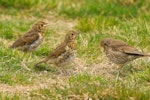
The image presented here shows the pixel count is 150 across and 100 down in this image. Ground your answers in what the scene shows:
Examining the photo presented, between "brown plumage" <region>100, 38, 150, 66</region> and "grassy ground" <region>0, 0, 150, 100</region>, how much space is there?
22cm

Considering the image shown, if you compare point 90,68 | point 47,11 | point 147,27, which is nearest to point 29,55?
point 90,68

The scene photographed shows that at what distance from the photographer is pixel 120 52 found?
10.5 meters

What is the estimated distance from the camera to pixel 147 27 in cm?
1227

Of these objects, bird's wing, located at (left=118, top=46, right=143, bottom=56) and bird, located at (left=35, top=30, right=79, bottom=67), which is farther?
bird, located at (left=35, top=30, right=79, bottom=67)

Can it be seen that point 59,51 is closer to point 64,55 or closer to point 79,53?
point 64,55

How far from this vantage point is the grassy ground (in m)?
8.75

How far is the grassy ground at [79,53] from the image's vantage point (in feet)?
28.7

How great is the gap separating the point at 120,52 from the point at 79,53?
4.23 ft

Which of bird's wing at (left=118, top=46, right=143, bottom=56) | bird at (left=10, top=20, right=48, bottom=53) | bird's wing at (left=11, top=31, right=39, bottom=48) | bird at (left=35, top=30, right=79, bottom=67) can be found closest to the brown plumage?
bird's wing at (left=118, top=46, right=143, bottom=56)

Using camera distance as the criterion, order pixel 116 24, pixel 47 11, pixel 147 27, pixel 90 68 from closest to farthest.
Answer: pixel 90 68 < pixel 147 27 < pixel 116 24 < pixel 47 11

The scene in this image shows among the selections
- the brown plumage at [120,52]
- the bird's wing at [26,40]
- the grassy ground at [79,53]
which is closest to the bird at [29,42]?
the bird's wing at [26,40]

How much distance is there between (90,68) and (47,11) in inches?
190

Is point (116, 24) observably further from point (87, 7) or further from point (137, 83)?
point (137, 83)

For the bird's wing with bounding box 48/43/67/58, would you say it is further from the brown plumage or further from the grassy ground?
the brown plumage
